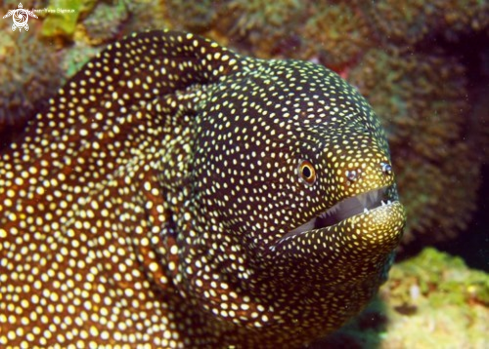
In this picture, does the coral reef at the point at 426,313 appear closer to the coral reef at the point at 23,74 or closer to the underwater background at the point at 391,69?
the underwater background at the point at 391,69

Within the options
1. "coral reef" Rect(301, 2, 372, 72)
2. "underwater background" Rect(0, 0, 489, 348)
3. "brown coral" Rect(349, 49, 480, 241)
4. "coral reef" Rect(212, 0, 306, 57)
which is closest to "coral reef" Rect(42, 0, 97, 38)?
"underwater background" Rect(0, 0, 489, 348)

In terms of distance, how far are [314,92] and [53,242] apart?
232 centimetres

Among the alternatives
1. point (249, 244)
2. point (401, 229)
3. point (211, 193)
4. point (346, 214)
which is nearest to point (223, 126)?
point (211, 193)

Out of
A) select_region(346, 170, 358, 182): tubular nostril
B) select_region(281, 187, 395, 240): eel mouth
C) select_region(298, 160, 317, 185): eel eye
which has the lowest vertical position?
select_region(281, 187, 395, 240): eel mouth

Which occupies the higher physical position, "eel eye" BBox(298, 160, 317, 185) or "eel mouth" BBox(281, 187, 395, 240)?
"eel eye" BBox(298, 160, 317, 185)

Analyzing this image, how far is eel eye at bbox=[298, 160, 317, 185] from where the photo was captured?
2.72 m

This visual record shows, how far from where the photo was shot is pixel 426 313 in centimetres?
477

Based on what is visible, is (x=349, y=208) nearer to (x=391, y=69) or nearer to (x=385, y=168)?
(x=385, y=168)

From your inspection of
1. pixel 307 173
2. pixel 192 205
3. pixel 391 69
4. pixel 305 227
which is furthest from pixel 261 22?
pixel 305 227

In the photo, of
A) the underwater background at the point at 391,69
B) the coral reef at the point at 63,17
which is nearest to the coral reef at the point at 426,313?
the underwater background at the point at 391,69

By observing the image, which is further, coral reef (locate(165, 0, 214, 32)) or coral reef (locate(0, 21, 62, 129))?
coral reef (locate(165, 0, 214, 32))

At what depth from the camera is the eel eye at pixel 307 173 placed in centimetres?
272

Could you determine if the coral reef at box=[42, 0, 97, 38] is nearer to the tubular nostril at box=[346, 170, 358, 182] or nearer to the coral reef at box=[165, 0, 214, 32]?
the coral reef at box=[165, 0, 214, 32]

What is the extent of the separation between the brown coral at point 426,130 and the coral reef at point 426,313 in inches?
17.7
